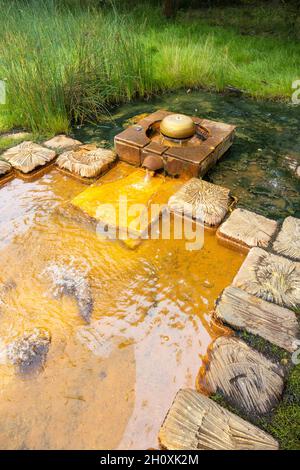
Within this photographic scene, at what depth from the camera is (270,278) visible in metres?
2.45

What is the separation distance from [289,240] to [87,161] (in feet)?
7.03

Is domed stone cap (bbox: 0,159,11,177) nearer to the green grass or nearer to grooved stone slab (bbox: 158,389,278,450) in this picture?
the green grass

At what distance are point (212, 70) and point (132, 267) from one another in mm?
4125

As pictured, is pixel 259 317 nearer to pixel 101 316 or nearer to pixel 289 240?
pixel 289 240

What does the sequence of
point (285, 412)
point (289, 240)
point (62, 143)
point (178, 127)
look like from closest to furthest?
point (285, 412), point (289, 240), point (178, 127), point (62, 143)

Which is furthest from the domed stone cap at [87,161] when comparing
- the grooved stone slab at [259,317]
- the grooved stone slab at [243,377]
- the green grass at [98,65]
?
the grooved stone slab at [243,377]

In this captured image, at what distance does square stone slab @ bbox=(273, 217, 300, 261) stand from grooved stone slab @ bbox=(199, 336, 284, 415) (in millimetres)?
934

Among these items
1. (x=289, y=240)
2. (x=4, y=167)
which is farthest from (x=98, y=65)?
(x=289, y=240)

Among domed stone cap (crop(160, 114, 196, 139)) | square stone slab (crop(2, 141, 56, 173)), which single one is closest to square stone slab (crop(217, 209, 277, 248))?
domed stone cap (crop(160, 114, 196, 139))

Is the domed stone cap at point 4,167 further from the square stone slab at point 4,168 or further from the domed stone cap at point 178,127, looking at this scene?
the domed stone cap at point 178,127

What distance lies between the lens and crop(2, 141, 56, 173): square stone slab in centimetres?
366

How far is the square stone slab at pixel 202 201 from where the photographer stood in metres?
3.02

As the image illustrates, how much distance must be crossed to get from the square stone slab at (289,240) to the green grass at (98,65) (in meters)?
2.91

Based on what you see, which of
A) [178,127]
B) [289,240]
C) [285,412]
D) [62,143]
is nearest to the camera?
[285,412]
